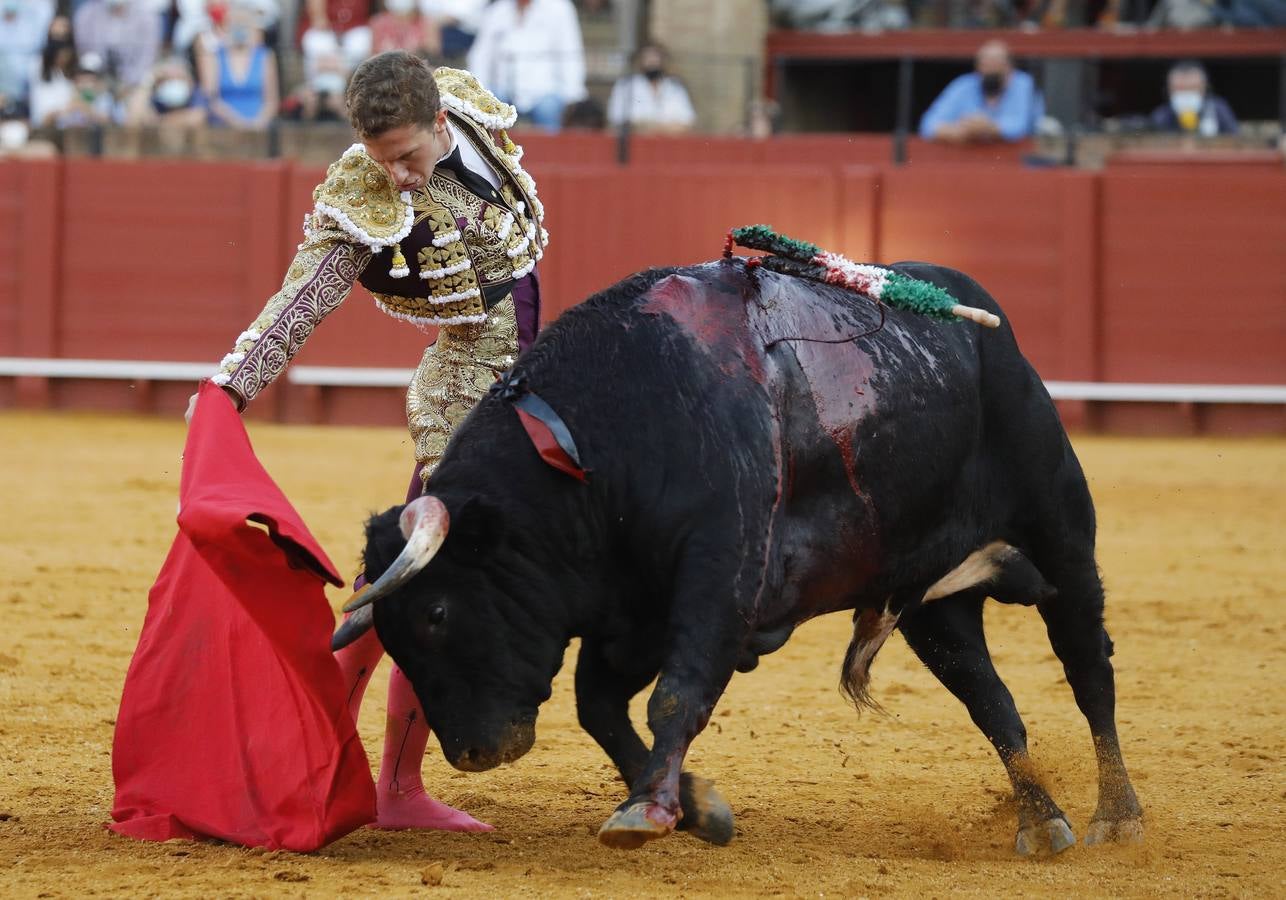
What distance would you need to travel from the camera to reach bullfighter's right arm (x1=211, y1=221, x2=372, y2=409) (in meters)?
2.88

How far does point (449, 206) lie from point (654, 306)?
41 centimetres

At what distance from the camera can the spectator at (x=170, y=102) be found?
11016 millimetres

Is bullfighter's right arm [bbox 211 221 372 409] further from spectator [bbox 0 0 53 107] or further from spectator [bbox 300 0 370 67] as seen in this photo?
spectator [bbox 0 0 53 107]

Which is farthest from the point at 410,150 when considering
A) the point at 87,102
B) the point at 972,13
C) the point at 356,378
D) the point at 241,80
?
the point at 972,13

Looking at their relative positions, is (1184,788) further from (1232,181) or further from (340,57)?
(340,57)

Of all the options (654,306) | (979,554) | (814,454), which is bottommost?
(979,554)

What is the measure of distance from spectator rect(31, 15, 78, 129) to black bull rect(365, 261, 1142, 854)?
9.31 meters

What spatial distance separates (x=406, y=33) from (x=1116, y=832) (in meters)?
8.75

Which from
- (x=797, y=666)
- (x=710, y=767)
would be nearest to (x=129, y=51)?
(x=797, y=666)

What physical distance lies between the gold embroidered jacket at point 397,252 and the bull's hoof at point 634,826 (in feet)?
2.99

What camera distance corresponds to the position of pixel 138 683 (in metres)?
3.01

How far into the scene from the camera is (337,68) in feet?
35.7

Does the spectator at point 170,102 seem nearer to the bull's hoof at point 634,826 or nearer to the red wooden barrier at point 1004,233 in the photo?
the red wooden barrier at point 1004,233

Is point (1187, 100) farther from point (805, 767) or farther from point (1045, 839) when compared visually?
point (1045, 839)
